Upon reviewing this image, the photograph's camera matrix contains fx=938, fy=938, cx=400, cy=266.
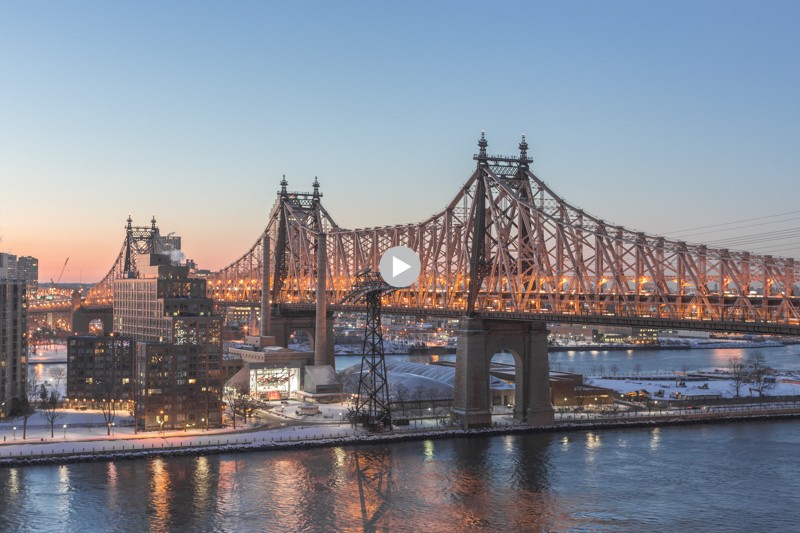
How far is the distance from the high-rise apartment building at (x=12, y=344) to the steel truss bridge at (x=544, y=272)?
30.6 m

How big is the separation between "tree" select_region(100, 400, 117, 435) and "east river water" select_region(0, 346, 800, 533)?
1183 cm

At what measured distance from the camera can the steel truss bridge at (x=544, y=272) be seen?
63.1 meters

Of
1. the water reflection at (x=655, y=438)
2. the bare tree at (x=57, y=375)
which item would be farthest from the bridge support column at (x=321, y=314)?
the water reflection at (x=655, y=438)

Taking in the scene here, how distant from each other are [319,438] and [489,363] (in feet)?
56.4

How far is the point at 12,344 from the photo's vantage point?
3425 inches

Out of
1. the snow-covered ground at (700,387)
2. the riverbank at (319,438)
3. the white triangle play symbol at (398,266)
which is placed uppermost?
the white triangle play symbol at (398,266)

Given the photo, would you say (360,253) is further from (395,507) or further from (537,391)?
(395,507)

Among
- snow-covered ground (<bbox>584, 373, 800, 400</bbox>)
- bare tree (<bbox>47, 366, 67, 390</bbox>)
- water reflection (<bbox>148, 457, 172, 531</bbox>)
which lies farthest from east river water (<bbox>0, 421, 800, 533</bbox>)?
bare tree (<bbox>47, 366, 67, 390</bbox>)

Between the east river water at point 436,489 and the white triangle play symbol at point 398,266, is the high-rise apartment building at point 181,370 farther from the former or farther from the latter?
the white triangle play symbol at point 398,266

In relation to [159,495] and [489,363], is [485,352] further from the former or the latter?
[159,495]

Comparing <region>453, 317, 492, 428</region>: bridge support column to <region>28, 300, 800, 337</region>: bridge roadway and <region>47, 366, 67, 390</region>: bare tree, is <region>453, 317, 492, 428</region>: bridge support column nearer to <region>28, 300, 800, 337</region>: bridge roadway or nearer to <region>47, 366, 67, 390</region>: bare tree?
<region>28, 300, 800, 337</region>: bridge roadway

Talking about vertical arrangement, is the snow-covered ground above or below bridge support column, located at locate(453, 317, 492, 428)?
below

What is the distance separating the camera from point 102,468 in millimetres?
63875

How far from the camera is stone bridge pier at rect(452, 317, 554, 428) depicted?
79625mm
